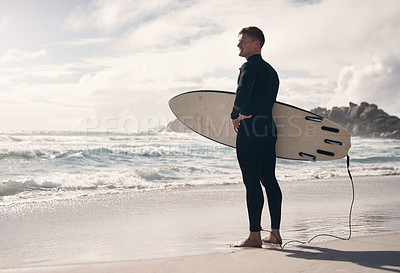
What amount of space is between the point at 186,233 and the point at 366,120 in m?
52.8

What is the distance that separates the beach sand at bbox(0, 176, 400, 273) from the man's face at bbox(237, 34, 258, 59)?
127 cm

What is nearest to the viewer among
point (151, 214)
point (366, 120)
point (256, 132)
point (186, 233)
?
point (256, 132)

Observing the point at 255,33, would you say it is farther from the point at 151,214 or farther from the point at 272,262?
the point at 151,214

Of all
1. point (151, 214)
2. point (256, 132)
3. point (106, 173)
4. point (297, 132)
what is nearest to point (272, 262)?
point (256, 132)

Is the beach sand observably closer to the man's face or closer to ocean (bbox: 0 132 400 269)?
ocean (bbox: 0 132 400 269)

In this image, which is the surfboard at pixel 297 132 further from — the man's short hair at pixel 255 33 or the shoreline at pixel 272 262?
the shoreline at pixel 272 262

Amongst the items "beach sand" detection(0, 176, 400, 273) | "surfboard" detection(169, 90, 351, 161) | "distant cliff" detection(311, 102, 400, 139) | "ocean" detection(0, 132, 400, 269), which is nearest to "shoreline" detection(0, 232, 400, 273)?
"beach sand" detection(0, 176, 400, 273)

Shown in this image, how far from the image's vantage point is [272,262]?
2072 millimetres

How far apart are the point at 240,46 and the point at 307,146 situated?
3.39 feet

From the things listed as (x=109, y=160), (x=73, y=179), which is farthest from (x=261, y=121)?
(x=109, y=160)

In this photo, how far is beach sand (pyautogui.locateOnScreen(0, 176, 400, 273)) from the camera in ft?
6.88

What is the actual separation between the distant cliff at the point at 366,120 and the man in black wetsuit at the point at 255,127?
163 feet

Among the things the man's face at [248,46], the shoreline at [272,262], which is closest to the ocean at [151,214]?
the shoreline at [272,262]

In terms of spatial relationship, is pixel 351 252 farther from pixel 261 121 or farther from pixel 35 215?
pixel 35 215
